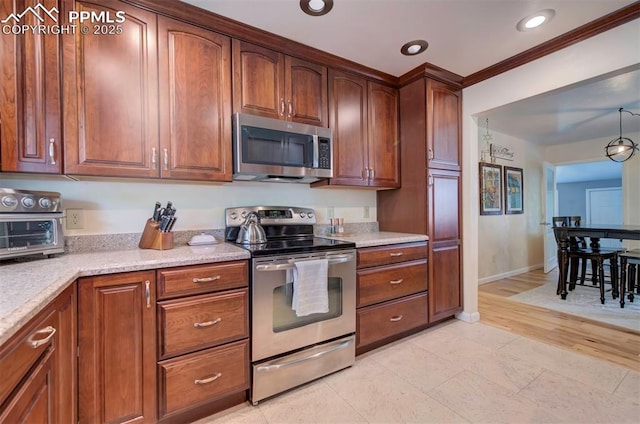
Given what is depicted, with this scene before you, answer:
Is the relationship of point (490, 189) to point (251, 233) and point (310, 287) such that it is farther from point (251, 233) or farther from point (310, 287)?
point (251, 233)

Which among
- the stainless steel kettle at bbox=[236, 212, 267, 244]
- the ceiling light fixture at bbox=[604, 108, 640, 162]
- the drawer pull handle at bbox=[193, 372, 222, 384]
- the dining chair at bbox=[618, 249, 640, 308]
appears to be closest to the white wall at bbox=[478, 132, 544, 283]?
the ceiling light fixture at bbox=[604, 108, 640, 162]

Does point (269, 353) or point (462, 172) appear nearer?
point (269, 353)

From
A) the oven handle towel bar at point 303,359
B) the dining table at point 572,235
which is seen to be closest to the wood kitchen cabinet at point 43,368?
the oven handle towel bar at point 303,359

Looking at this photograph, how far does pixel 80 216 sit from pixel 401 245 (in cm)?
226

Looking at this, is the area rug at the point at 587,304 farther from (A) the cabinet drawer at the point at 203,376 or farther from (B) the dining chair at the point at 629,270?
(A) the cabinet drawer at the point at 203,376

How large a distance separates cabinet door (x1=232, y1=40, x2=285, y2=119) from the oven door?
1085 mm

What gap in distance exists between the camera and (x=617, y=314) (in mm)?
2908

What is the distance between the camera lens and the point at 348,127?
7.92 feet

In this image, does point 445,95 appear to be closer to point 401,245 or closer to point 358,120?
point 358,120

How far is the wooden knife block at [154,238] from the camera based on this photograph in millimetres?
Answer: 1713

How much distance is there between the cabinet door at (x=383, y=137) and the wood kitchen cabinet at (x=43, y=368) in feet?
7.16

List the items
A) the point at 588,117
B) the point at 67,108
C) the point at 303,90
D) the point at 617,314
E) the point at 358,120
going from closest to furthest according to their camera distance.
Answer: the point at 67,108 → the point at 303,90 → the point at 358,120 → the point at 617,314 → the point at 588,117

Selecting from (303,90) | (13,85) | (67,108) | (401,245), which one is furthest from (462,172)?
(13,85)

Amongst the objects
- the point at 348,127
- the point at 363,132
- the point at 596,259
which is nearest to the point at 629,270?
the point at 596,259
